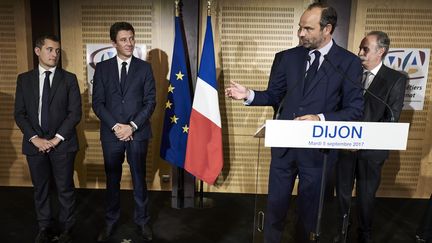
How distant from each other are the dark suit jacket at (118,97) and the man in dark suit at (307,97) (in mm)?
1058

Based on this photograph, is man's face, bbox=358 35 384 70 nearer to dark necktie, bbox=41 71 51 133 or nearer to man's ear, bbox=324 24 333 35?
man's ear, bbox=324 24 333 35

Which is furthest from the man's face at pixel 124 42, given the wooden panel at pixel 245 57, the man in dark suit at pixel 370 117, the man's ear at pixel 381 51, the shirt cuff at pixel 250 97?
the man's ear at pixel 381 51

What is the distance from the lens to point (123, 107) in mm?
3102

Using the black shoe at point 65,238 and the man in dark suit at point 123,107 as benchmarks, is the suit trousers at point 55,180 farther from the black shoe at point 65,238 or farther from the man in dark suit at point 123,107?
the man in dark suit at point 123,107

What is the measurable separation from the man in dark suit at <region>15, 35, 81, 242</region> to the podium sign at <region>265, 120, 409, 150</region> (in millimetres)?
1878

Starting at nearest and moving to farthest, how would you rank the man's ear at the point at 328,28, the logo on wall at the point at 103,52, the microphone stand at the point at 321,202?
1. the microphone stand at the point at 321,202
2. the man's ear at the point at 328,28
3. the logo on wall at the point at 103,52

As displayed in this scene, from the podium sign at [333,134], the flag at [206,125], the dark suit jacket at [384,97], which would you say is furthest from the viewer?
the flag at [206,125]

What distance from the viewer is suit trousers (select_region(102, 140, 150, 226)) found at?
3.17 metres


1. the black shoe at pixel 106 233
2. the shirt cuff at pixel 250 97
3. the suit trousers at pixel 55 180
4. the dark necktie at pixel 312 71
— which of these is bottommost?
the black shoe at pixel 106 233

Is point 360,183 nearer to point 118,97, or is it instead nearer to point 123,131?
point 123,131

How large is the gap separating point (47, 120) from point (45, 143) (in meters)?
0.19

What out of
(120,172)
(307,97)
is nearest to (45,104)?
(120,172)

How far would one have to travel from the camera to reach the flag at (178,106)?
376cm

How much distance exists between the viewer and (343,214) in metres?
3.14
